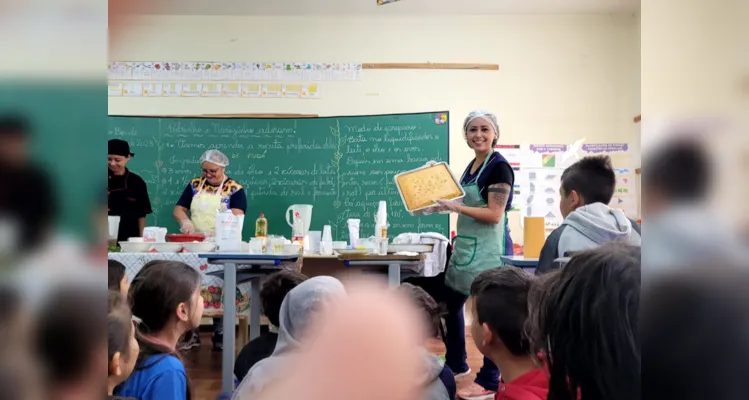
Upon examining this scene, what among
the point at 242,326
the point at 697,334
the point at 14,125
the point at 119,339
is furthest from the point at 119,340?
the point at 242,326

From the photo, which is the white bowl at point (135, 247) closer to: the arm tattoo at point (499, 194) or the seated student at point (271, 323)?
the seated student at point (271, 323)

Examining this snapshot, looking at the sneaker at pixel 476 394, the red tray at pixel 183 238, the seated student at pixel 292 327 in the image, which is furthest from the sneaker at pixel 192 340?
the seated student at pixel 292 327

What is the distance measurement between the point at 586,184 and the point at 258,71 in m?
3.03

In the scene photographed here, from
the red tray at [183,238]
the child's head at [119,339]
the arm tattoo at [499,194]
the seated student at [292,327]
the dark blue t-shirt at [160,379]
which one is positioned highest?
the arm tattoo at [499,194]

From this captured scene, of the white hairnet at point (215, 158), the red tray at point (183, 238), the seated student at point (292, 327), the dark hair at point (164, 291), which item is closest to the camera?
the seated student at point (292, 327)

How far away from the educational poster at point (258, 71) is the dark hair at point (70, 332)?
387 cm

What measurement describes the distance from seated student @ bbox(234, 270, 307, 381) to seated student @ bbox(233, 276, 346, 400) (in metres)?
0.57

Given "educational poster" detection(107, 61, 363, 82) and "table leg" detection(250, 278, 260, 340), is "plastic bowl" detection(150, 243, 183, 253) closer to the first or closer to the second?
"table leg" detection(250, 278, 260, 340)

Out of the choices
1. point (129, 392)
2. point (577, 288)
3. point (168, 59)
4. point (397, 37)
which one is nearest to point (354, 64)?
point (397, 37)

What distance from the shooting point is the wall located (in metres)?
3.92

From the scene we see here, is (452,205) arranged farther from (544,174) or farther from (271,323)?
(544,174)

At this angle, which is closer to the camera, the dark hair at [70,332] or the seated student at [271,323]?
the dark hair at [70,332]

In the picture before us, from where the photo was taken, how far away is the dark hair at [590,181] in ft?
4.67

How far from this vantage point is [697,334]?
0.23 m
